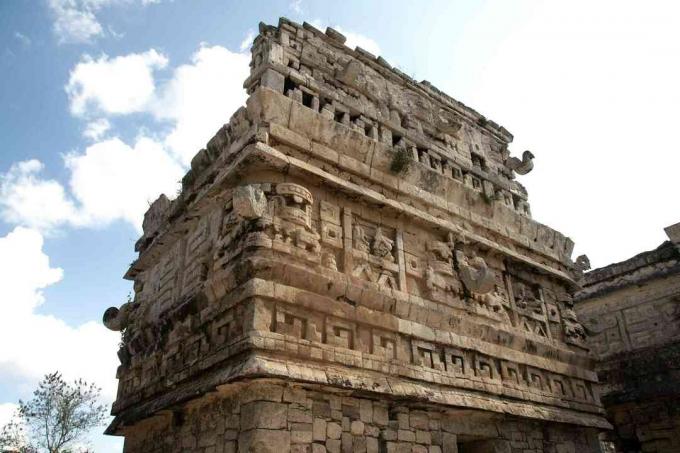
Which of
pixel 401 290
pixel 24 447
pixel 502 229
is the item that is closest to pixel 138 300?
pixel 401 290

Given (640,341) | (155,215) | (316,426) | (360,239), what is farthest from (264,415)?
(640,341)

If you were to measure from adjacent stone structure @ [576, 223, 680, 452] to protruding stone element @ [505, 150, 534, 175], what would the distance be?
3719 millimetres

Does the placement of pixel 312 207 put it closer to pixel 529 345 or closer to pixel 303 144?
pixel 303 144

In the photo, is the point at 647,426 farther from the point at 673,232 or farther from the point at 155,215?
the point at 155,215

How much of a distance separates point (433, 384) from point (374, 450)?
1.21m

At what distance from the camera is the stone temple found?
5.43 meters

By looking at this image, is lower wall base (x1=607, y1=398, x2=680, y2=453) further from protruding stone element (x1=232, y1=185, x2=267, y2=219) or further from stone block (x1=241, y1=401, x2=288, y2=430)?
protruding stone element (x1=232, y1=185, x2=267, y2=219)

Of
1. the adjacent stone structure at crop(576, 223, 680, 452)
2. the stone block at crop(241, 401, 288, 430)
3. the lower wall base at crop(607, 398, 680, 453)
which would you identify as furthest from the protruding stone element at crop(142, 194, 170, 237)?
the lower wall base at crop(607, 398, 680, 453)

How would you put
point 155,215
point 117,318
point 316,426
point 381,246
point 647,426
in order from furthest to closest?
point 647,426, point 155,215, point 117,318, point 381,246, point 316,426

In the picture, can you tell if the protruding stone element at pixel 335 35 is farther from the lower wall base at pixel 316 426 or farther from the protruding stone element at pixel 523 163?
the lower wall base at pixel 316 426

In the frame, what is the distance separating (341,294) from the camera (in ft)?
19.8

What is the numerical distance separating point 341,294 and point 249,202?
4.84ft

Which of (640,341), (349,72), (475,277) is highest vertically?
(349,72)

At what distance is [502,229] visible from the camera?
8.98 m
